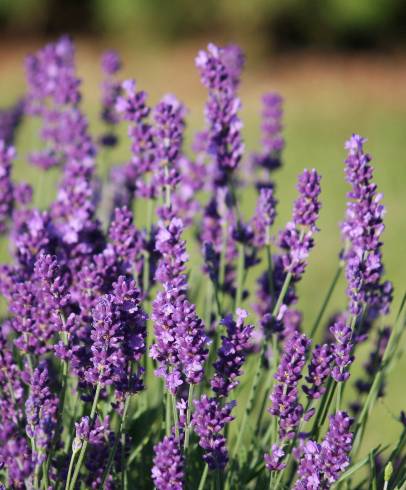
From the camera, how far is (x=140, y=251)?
182 centimetres

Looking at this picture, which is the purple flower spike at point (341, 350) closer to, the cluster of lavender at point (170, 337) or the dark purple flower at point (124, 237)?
the cluster of lavender at point (170, 337)

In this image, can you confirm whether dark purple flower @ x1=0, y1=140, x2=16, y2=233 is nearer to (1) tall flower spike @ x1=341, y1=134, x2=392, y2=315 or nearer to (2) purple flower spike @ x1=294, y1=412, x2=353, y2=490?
(1) tall flower spike @ x1=341, y1=134, x2=392, y2=315

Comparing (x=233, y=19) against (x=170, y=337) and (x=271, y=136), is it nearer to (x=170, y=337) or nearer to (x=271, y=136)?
(x=271, y=136)

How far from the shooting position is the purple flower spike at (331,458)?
129 centimetres

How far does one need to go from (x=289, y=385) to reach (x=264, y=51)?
996cm

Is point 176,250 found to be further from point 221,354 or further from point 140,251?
point 140,251

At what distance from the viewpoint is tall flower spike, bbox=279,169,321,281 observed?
1.60m

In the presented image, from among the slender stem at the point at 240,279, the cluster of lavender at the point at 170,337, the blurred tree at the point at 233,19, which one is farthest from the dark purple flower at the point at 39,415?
the blurred tree at the point at 233,19

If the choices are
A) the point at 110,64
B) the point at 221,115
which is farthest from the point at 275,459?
the point at 110,64

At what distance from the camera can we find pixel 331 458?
1299 millimetres

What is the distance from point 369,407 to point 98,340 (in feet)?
2.40

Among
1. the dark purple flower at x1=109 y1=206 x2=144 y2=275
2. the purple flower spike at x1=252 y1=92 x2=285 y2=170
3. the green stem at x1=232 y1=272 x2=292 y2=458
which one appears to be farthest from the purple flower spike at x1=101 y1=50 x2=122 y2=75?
the green stem at x1=232 y1=272 x2=292 y2=458

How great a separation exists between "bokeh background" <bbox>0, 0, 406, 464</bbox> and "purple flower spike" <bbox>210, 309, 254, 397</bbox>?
6462mm

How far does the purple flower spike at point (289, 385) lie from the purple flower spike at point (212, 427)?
86mm
